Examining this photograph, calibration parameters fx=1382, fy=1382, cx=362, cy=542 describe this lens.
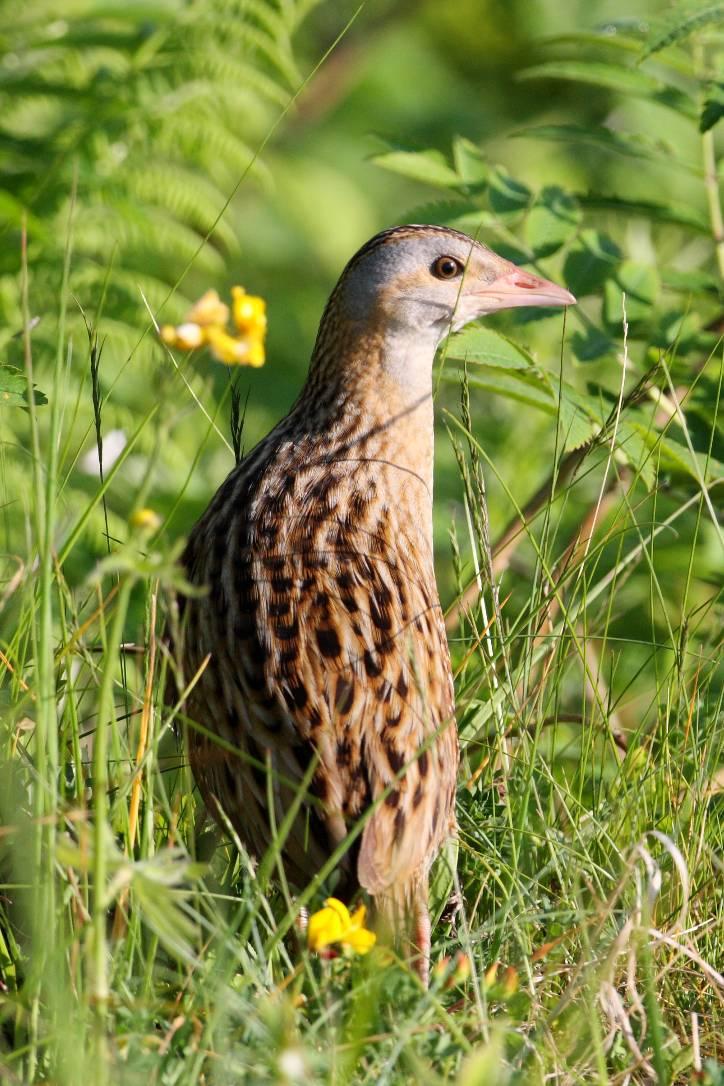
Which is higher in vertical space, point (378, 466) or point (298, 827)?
point (378, 466)

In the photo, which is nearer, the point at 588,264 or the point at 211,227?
the point at 211,227

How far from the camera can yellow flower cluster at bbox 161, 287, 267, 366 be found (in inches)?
67.7

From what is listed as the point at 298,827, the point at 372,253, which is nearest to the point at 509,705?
the point at 298,827

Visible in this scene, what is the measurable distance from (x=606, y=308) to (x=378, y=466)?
0.93 m

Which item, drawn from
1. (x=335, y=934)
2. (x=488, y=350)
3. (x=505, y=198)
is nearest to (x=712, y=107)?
(x=505, y=198)

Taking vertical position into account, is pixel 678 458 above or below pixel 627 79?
below

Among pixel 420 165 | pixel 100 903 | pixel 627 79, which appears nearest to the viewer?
pixel 100 903

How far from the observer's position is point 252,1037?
6.07 feet

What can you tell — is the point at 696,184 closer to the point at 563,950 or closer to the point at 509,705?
the point at 509,705

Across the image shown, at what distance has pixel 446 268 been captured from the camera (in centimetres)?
318

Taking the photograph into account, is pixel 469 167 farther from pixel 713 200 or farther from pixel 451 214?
pixel 713 200

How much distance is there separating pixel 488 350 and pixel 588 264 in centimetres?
69

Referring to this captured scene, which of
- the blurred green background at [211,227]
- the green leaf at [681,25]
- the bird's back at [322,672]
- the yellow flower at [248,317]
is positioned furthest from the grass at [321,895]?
the green leaf at [681,25]

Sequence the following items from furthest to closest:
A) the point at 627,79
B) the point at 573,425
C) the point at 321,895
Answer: the point at 627,79 → the point at 573,425 → the point at 321,895
